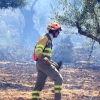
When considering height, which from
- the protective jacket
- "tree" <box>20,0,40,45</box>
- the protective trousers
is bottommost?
"tree" <box>20,0,40,45</box>

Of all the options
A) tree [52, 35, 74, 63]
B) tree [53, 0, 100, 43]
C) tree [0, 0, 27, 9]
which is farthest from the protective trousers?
tree [52, 35, 74, 63]

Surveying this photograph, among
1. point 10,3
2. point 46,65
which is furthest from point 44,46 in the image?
point 10,3

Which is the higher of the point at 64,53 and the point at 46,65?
the point at 46,65

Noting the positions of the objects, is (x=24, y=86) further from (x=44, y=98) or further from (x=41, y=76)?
(x=41, y=76)

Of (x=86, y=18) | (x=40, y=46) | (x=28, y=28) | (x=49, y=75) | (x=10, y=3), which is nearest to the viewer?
(x=40, y=46)

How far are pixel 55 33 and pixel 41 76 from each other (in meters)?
1.37

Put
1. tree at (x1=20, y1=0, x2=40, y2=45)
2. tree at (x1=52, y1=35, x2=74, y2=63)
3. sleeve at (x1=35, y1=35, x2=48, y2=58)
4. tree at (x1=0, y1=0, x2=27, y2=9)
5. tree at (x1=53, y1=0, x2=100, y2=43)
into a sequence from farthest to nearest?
tree at (x1=20, y1=0, x2=40, y2=45) → tree at (x1=52, y1=35, x2=74, y2=63) → tree at (x1=0, y1=0, x2=27, y2=9) → tree at (x1=53, y1=0, x2=100, y2=43) → sleeve at (x1=35, y1=35, x2=48, y2=58)

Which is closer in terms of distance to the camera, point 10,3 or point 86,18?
point 86,18

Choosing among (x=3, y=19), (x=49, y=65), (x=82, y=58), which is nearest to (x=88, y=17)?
(x=49, y=65)

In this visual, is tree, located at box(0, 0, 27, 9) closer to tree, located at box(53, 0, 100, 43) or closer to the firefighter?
tree, located at box(53, 0, 100, 43)

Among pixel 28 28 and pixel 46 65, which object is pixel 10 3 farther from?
pixel 28 28

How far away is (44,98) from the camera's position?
11.1m

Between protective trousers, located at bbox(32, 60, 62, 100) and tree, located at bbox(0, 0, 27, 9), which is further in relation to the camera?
tree, located at bbox(0, 0, 27, 9)

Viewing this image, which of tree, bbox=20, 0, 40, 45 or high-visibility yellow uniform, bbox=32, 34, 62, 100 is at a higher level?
high-visibility yellow uniform, bbox=32, 34, 62, 100
